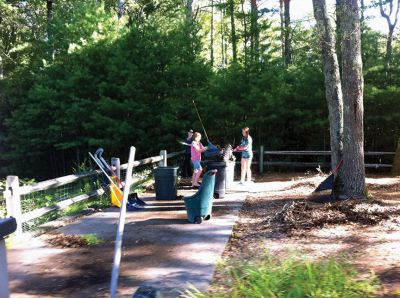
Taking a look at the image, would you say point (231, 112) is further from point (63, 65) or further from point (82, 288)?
point (82, 288)

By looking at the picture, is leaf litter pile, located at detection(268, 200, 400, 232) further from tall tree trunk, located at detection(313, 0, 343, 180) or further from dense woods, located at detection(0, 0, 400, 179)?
dense woods, located at detection(0, 0, 400, 179)

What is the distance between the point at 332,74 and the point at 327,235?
448 cm

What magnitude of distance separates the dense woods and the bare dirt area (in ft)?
26.6

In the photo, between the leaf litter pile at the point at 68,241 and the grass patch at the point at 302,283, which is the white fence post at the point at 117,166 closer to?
the leaf litter pile at the point at 68,241

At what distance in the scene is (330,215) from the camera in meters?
7.66

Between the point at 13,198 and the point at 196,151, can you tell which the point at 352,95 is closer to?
the point at 196,151

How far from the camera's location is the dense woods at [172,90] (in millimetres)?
17203

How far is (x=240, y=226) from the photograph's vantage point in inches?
306

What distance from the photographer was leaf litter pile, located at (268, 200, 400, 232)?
737 centimetres

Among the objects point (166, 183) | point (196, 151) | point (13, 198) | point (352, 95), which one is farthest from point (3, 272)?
point (196, 151)

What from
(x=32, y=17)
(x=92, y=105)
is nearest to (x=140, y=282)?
(x=92, y=105)

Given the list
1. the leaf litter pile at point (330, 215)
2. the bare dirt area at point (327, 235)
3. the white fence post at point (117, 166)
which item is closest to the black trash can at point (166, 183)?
the white fence post at point (117, 166)

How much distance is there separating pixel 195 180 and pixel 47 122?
1267 cm

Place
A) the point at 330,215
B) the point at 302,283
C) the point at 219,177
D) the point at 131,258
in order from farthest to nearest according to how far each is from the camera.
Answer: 1. the point at 219,177
2. the point at 330,215
3. the point at 131,258
4. the point at 302,283
